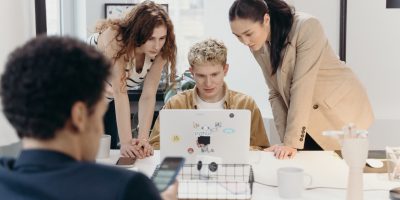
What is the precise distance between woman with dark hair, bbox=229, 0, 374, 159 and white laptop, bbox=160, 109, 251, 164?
1.14 feet

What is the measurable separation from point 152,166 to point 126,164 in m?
0.10

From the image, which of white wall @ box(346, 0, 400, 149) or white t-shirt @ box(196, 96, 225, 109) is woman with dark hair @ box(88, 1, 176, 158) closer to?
white t-shirt @ box(196, 96, 225, 109)

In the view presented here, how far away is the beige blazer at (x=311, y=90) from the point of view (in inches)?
86.3

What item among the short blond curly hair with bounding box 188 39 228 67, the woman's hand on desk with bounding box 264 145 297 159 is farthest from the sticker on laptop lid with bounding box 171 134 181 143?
the short blond curly hair with bounding box 188 39 228 67

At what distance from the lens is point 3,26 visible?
2578mm

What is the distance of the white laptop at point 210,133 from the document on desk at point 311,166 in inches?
4.3

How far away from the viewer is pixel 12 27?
8.79 feet

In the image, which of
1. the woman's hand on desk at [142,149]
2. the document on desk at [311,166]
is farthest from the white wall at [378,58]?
the woman's hand on desk at [142,149]

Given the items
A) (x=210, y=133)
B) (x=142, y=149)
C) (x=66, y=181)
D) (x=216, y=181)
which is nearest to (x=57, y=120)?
(x=66, y=181)

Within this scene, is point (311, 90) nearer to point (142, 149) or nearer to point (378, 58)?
point (142, 149)

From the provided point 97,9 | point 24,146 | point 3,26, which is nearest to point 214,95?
point 3,26

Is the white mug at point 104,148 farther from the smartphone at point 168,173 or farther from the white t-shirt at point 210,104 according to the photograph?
the smartphone at point 168,173

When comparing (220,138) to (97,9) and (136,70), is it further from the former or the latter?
(97,9)

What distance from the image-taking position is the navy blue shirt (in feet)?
2.69
